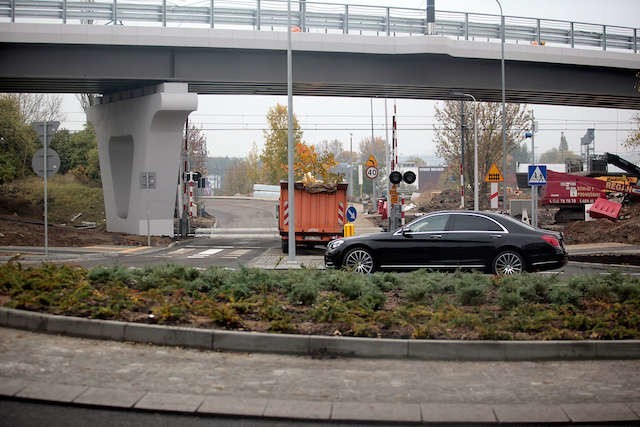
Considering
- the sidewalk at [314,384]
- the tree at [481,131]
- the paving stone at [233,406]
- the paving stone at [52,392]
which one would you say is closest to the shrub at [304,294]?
the sidewalk at [314,384]

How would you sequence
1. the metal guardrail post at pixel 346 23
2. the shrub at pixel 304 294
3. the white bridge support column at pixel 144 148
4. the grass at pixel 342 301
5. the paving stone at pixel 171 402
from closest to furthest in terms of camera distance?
1. the paving stone at pixel 171 402
2. the grass at pixel 342 301
3. the shrub at pixel 304 294
4. the metal guardrail post at pixel 346 23
5. the white bridge support column at pixel 144 148

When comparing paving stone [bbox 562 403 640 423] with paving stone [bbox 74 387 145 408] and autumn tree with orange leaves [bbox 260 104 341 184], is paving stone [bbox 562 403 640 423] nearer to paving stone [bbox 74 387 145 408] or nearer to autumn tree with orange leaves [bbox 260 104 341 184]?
paving stone [bbox 74 387 145 408]

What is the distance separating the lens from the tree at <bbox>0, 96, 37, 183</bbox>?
151 ft

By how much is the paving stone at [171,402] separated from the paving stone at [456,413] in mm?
1884

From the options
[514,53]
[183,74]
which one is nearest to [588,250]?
[514,53]

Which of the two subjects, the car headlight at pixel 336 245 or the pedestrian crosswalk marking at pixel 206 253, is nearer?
the car headlight at pixel 336 245

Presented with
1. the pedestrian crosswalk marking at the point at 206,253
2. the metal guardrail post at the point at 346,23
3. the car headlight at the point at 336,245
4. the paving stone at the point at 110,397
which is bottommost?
the pedestrian crosswalk marking at the point at 206,253

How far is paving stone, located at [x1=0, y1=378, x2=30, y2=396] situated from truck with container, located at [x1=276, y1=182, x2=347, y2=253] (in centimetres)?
1936

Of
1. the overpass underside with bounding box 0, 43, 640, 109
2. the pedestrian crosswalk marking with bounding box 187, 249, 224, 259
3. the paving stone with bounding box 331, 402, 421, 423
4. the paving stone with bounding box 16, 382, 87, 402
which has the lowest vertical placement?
the pedestrian crosswalk marking with bounding box 187, 249, 224, 259

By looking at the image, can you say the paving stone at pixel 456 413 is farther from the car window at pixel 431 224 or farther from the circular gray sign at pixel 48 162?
the circular gray sign at pixel 48 162

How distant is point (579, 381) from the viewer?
7004mm

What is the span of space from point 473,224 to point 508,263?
3.52 feet

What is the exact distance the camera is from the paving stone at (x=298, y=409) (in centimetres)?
589

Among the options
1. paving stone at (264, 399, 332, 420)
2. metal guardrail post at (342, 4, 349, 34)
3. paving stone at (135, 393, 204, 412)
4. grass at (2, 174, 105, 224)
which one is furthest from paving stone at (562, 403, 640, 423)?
grass at (2, 174, 105, 224)
